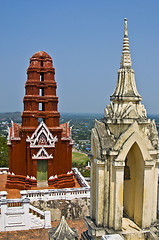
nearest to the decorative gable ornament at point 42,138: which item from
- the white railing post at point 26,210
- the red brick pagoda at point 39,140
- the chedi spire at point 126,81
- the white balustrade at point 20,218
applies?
the red brick pagoda at point 39,140

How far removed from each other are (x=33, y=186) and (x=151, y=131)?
1388 cm

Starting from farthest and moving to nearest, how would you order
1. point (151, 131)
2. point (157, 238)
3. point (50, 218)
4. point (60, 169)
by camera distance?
point (60, 169)
point (50, 218)
point (151, 131)
point (157, 238)

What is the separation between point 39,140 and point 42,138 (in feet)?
0.90

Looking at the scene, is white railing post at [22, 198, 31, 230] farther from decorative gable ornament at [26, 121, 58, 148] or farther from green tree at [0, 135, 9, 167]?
green tree at [0, 135, 9, 167]

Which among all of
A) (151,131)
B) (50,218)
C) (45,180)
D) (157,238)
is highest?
(151,131)

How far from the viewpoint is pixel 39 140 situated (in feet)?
64.5

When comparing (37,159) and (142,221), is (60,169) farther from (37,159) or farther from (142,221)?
(142,221)

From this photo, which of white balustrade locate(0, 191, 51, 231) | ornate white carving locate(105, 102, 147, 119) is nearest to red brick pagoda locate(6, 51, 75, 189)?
white balustrade locate(0, 191, 51, 231)

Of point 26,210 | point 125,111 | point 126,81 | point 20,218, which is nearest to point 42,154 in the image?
point 26,210

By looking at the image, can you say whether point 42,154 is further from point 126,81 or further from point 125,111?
point 126,81

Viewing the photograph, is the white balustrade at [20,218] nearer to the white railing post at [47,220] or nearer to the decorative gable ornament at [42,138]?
the white railing post at [47,220]

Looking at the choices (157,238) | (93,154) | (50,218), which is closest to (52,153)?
(50,218)

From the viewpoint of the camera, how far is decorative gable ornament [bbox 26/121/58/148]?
19.6 m

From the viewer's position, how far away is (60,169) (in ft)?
67.8
